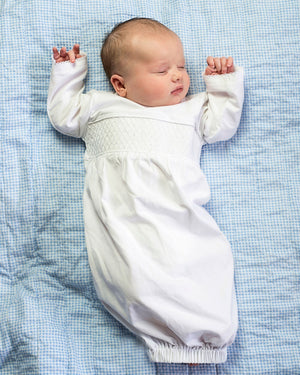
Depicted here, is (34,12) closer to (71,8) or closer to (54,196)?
(71,8)

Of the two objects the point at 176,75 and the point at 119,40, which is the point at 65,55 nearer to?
the point at 119,40

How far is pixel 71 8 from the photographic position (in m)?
1.60

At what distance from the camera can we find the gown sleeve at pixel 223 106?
147 cm

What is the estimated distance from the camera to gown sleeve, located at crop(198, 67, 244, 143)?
1.47 meters

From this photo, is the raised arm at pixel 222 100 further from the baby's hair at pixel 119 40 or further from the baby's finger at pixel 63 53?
the baby's finger at pixel 63 53

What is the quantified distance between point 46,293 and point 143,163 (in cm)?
47

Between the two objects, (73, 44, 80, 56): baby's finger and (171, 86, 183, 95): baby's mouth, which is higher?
(73, 44, 80, 56): baby's finger

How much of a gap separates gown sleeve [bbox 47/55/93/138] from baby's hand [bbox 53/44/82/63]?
2 centimetres

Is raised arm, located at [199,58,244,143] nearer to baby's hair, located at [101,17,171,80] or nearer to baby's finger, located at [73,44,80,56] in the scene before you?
baby's hair, located at [101,17,171,80]

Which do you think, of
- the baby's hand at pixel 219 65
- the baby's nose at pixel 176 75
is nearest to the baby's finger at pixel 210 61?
the baby's hand at pixel 219 65

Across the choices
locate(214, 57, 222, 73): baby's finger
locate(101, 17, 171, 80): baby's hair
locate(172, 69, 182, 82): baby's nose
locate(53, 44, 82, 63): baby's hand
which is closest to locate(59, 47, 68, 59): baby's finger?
locate(53, 44, 82, 63): baby's hand

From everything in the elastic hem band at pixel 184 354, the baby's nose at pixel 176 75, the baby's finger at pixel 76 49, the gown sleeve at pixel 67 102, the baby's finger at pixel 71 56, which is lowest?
the elastic hem band at pixel 184 354

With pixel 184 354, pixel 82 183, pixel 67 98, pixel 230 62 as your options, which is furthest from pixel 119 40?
pixel 184 354

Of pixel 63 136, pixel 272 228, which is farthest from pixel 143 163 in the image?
pixel 272 228
